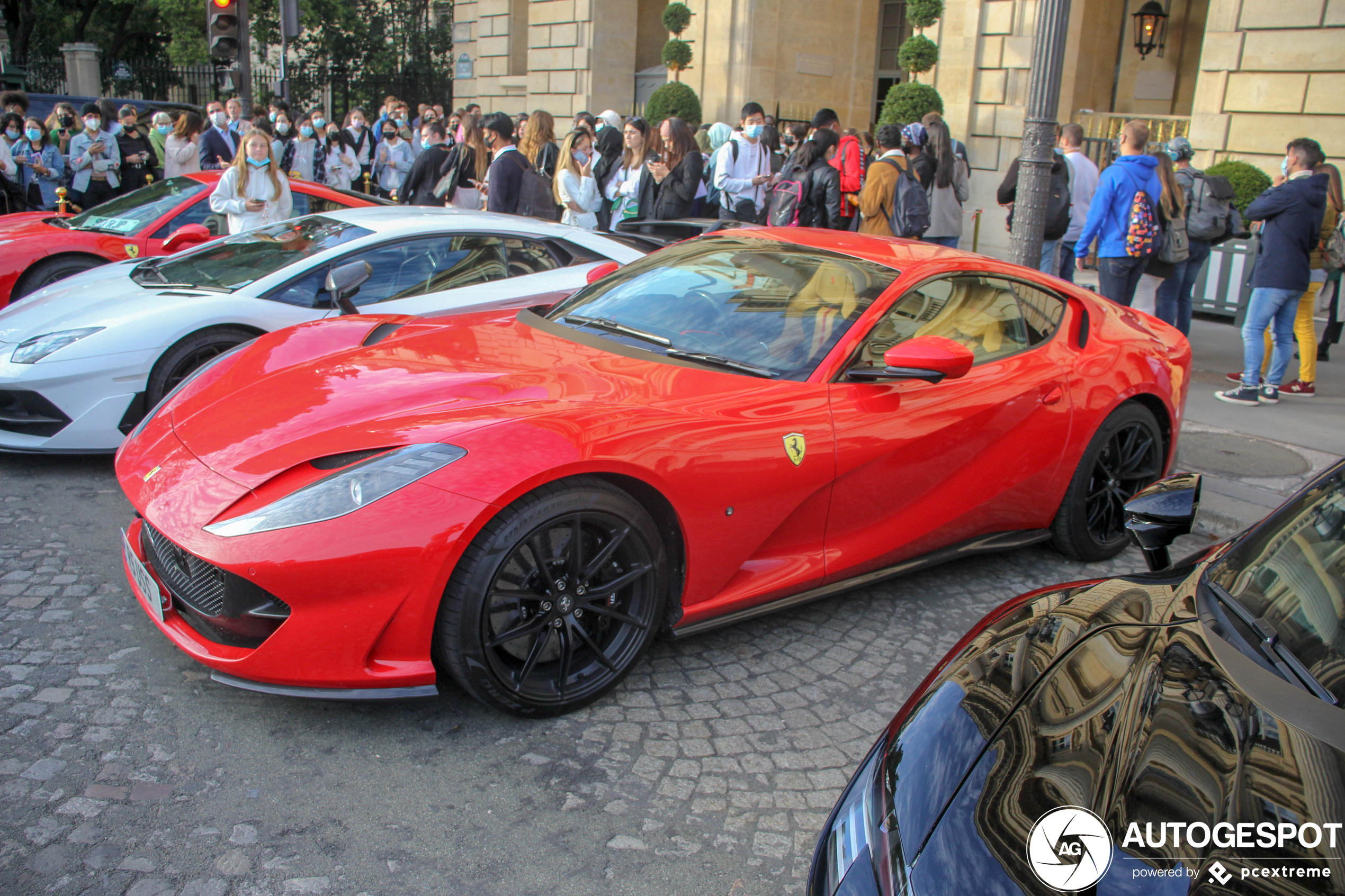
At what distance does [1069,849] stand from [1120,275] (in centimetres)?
716

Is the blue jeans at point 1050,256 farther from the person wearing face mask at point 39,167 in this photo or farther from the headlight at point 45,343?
the person wearing face mask at point 39,167

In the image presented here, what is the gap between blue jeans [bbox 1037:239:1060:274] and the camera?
9156 millimetres

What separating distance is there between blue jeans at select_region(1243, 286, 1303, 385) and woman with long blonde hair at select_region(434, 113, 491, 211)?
6.74 meters

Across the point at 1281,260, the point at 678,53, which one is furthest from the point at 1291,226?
the point at 678,53

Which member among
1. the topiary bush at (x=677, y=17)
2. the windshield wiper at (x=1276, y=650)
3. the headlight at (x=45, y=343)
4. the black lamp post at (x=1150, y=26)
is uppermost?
the topiary bush at (x=677, y=17)

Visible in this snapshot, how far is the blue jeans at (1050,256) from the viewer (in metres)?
9.16

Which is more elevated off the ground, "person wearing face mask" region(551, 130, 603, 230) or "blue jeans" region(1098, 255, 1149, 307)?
"person wearing face mask" region(551, 130, 603, 230)

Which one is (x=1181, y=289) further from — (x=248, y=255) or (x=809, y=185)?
A: (x=248, y=255)

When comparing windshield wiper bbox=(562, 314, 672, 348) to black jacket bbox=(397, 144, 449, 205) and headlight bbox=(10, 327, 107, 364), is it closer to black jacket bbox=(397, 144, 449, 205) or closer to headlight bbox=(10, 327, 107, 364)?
headlight bbox=(10, 327, 107, 364)

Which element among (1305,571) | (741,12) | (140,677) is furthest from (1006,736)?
(741,12)

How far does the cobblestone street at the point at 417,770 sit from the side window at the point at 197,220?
4.54m

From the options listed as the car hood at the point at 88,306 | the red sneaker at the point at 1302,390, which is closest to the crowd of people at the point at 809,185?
the red sneaker at the point at 1302,390

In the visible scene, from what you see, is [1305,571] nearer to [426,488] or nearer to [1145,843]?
[1145,843]

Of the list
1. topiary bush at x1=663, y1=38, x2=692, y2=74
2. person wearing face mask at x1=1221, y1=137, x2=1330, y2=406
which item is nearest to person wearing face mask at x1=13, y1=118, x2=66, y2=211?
topiary bush at x1=663, y1=38, x2=692, y2=74
